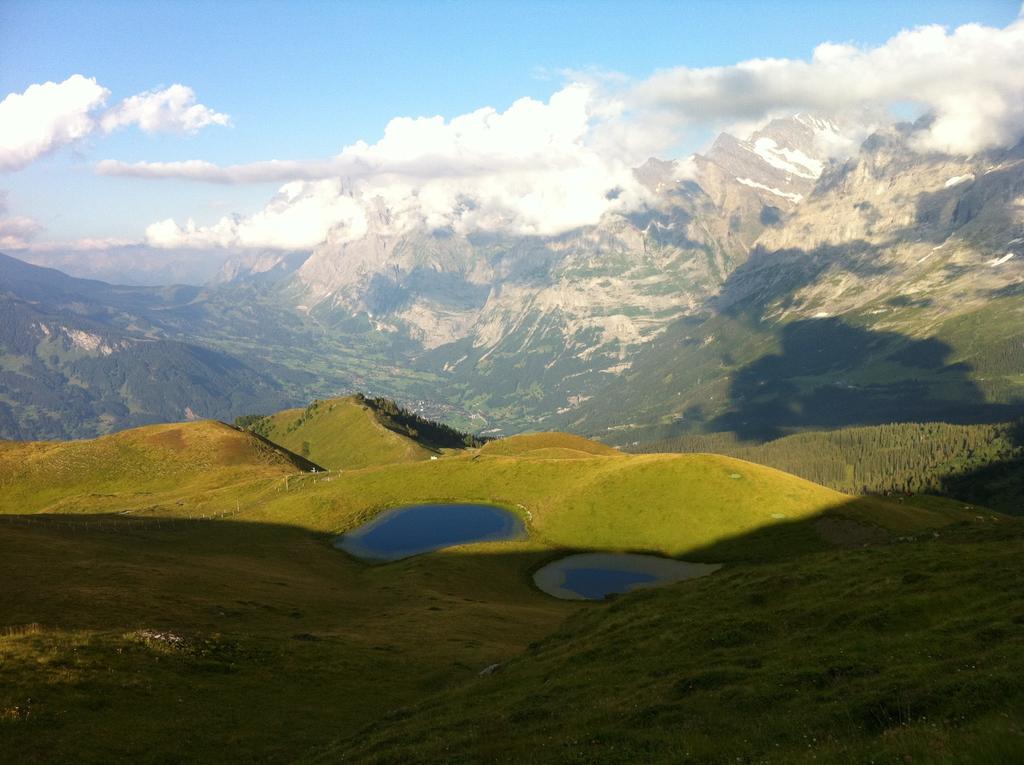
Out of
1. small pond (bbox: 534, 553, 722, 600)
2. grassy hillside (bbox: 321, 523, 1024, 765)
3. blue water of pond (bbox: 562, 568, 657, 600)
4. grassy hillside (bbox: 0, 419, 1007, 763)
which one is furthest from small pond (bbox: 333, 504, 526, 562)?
grassy hillside (bbox: 321, 523, 1024, 765)

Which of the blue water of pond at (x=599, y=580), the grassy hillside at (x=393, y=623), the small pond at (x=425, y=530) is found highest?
the grassy hillside at (x=393, y=623)

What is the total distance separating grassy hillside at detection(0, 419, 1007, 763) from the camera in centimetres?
3466

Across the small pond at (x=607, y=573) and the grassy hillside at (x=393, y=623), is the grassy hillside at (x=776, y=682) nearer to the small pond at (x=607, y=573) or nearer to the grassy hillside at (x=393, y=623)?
the grassy hillside at (x=393, y=623)

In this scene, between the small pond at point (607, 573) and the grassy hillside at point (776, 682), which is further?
the small pond at point (607, 573)

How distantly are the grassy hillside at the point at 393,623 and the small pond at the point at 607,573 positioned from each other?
316 cm

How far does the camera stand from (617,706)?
104 feet

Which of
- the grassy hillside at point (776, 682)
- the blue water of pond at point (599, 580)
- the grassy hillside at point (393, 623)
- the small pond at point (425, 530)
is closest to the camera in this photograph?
the grassy hillside at point (776, 682)

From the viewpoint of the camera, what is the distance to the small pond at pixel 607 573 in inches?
3969

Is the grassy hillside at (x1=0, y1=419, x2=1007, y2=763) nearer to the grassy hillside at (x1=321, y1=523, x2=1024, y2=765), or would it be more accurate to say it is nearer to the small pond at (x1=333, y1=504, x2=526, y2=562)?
the grassy hillside at (x1=321, y1=523, x2=1024, y2=765)

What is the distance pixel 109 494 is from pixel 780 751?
222 m

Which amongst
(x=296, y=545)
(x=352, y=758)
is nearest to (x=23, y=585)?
(x=352, y=758)

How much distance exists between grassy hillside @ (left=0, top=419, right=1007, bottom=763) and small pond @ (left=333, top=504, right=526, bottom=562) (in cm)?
486

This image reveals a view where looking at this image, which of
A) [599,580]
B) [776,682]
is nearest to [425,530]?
[599,580]

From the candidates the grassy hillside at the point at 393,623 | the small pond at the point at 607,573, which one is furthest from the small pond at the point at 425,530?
the small pond at the point at 607,573
